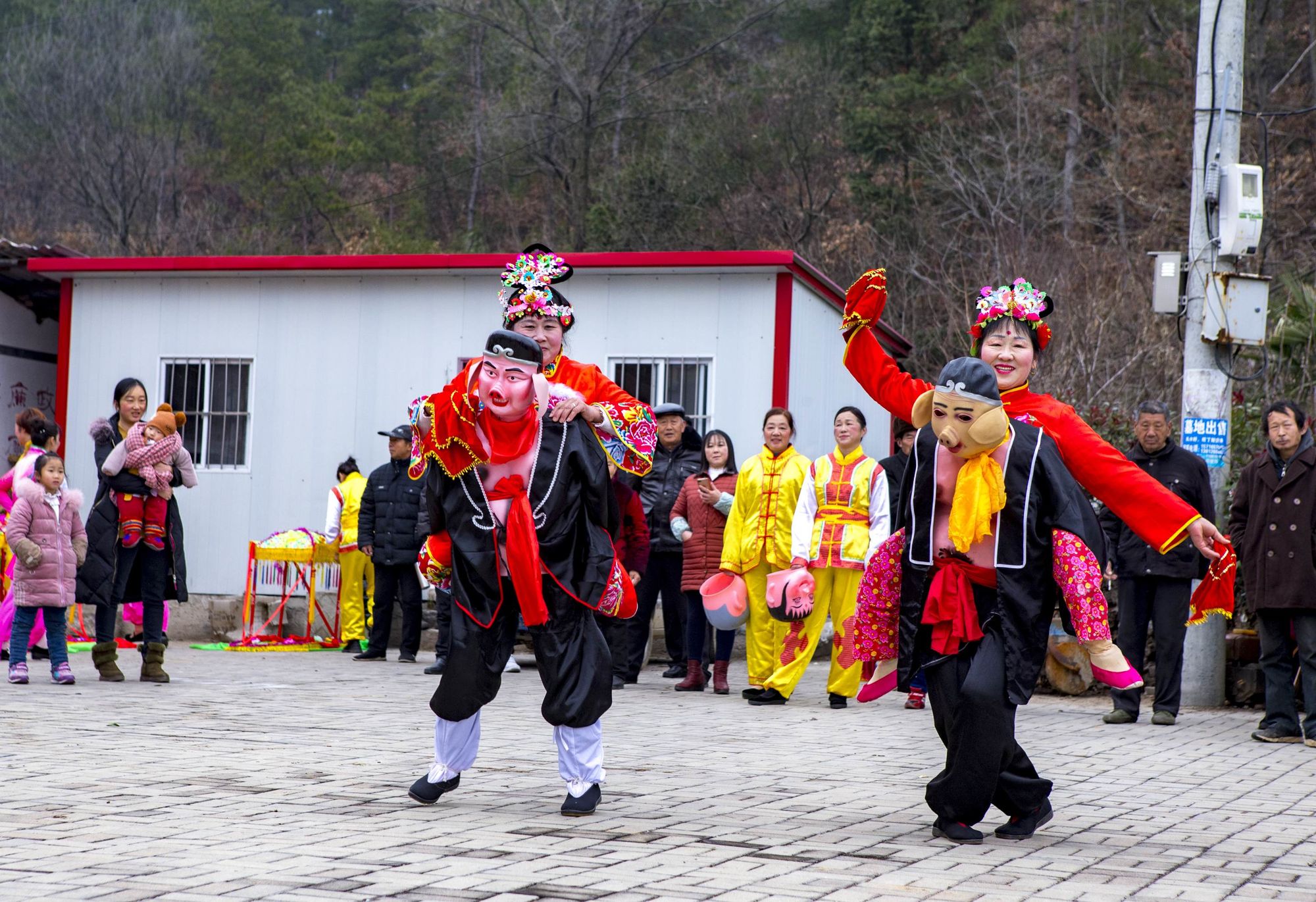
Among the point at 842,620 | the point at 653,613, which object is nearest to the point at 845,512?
the point at 842,620

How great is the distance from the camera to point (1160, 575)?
955 cm

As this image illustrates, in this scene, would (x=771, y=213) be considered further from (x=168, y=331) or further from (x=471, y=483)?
(x=471, y=483)

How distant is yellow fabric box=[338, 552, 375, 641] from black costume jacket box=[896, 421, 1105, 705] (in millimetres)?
9397

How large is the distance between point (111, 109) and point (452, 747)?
3515 cm

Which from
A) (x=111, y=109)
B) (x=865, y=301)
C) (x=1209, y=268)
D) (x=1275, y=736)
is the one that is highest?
(x=111, y=109)

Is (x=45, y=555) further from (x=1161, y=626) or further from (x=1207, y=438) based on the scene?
(x=1207, y=438)

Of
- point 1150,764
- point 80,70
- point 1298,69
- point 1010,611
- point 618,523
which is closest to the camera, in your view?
point 1010,611

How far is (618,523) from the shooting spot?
19.2 ft

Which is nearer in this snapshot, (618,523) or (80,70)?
(618,523)

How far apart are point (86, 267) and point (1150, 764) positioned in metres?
11.9

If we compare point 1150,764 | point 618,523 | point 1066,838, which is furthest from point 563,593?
point 1150,764

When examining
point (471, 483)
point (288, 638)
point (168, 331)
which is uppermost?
point (168, 331)

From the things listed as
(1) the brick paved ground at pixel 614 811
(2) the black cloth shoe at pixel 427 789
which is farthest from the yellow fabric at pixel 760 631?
(2) the black cloth shoe at pixel 427 789

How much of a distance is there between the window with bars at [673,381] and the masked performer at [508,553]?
28.3 ft
